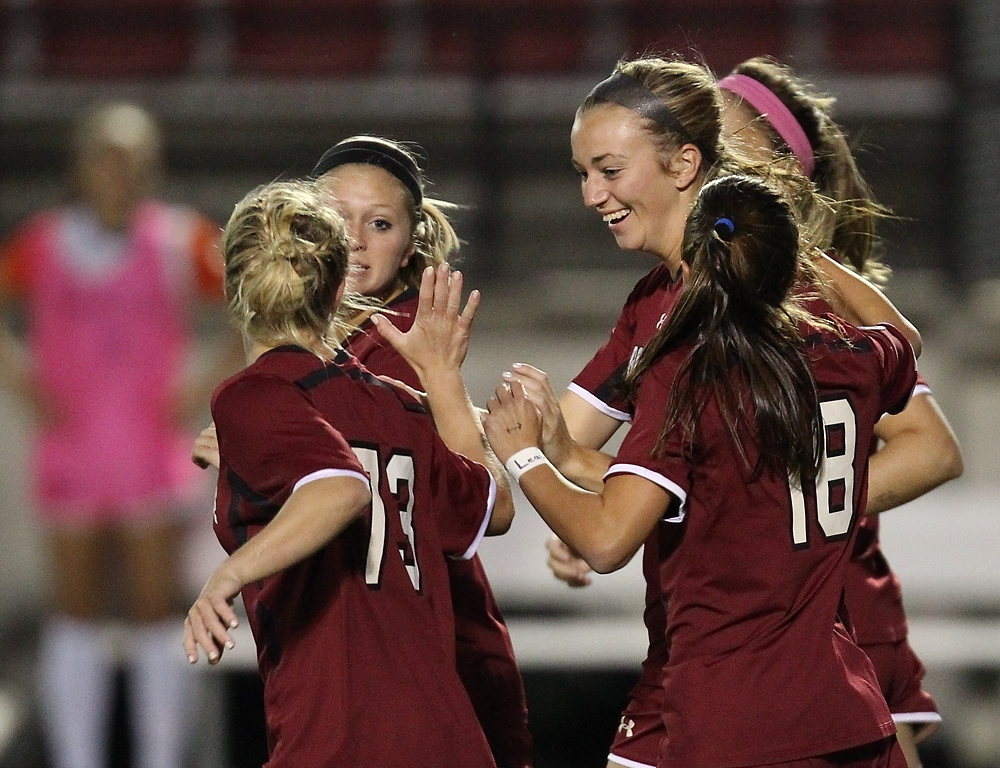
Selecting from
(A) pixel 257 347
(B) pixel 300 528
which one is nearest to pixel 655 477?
(B) pixel 300 528

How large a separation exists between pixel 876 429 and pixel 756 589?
2.00ft

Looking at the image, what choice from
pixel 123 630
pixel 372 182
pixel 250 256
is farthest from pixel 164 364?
pixel 250 256

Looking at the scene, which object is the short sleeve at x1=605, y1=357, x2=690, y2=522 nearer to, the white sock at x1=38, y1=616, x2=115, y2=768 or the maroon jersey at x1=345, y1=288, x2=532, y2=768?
the maroon jersey at x1=345, y1=288, x2=532, y2=768

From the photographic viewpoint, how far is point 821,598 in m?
1.95

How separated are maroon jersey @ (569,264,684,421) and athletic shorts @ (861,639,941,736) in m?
0.56

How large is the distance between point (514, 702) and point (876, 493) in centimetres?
67

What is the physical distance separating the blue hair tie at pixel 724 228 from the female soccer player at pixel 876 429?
1.47 ft

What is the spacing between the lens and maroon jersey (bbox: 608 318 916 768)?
1900mm

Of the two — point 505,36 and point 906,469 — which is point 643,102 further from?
point 505,36

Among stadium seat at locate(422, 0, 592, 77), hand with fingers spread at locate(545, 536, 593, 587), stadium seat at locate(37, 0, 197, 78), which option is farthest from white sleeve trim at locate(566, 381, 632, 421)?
stadium seat at locate(37, 0, 197, 78)

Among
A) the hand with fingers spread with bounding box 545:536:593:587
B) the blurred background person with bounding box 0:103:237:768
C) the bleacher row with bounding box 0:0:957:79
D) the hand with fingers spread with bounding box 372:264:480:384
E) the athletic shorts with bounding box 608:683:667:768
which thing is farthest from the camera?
the bleacher row with bounding box 0:0:957:79

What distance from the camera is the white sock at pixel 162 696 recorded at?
443 centimetres

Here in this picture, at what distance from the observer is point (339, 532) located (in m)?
1.83

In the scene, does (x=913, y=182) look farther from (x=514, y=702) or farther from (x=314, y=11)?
(x=514, y=702)
